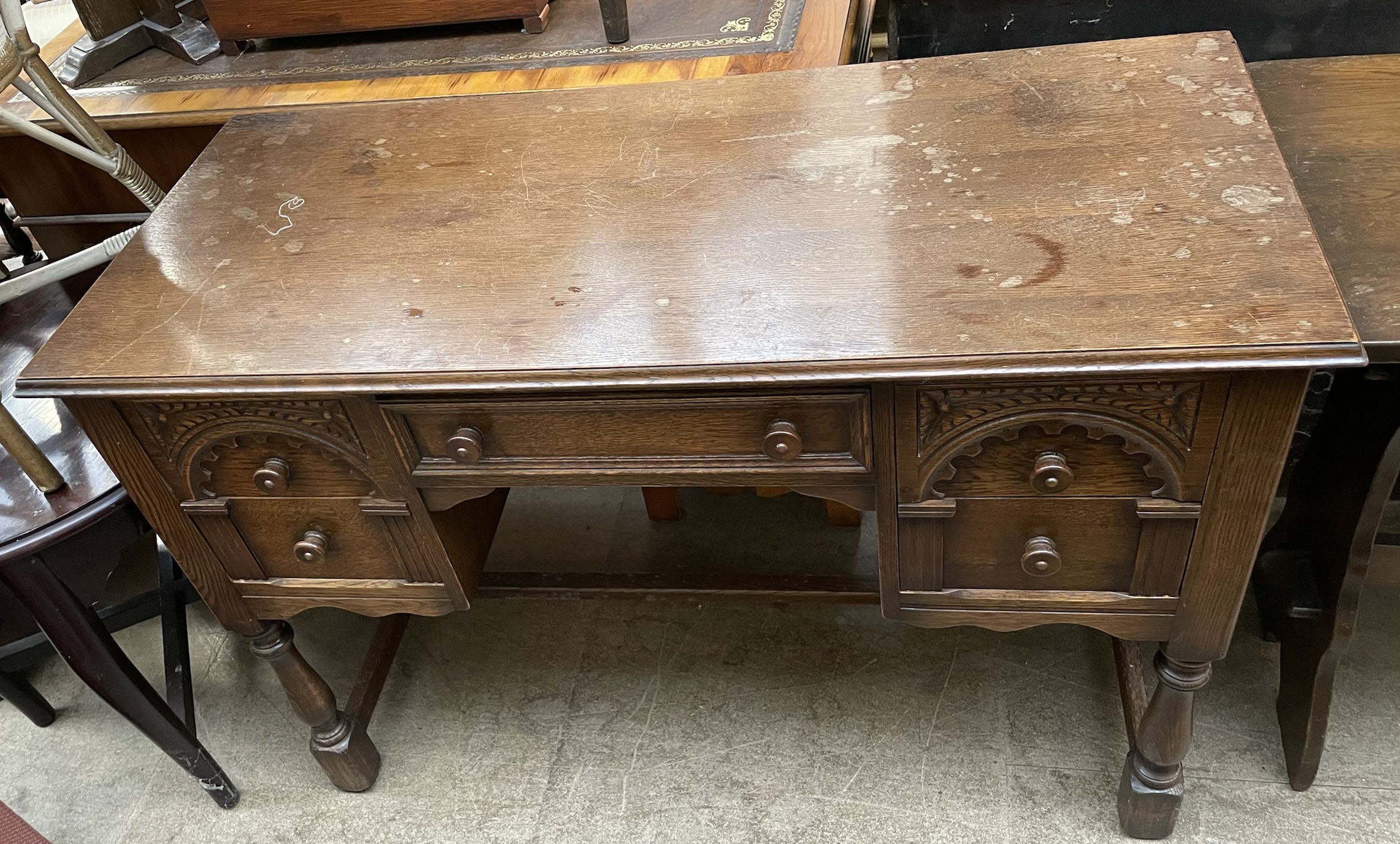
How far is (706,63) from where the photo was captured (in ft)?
5.48

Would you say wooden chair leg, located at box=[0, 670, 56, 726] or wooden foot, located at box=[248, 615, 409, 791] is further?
wooden chair leg, located at box=[0, 670, 56, 726]

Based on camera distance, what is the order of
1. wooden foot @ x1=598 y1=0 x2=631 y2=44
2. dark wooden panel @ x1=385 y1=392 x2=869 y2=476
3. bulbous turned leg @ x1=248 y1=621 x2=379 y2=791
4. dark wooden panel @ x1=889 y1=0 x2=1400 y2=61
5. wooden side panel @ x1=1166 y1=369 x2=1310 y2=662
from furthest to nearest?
wooden foot @ x1=598 y1=0 x2=631 y2=44 < dark wooden panel @ x1=889 y1=0 x2=1400 y2=61 < bulbous turned leg @ x1=248 y1=621 x2=379 y2=791 < dark wooden panel @ x1=385 y1=392 x2=869 y2=476 < wooden side panel @ x1=1166 y1=369 x2=1310 y2=662

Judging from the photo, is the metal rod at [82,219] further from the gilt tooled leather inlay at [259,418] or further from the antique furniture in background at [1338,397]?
the antique furniture in background at [1338,397]

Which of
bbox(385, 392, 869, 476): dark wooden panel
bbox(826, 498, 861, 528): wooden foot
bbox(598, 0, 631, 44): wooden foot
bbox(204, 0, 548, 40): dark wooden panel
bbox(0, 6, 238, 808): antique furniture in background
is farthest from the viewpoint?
bbox(826, 498, 861, 528): wooden foot

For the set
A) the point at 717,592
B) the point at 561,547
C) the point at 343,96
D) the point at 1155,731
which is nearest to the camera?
the point at 1155,731

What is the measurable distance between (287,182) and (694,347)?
68 cm

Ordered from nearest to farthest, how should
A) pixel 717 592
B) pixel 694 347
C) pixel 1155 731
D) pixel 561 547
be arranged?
pixel 694 347
pixel 1155 731
pixel 717 592
pixel 561 547

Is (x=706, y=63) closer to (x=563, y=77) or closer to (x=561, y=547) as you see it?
(x=563, y=77)

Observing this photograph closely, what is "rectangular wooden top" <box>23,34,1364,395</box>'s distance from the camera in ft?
3.13

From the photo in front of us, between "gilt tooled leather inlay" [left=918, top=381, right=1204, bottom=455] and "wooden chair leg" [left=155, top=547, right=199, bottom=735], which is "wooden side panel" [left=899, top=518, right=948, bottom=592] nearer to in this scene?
"gilt tooled leather inlay" [left=918, top=381, right=1204, bottom=455]

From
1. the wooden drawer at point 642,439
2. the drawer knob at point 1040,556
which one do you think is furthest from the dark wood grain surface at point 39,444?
the drawer knob at point 1040,556

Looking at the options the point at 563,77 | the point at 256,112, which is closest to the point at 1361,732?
the point at 563,77

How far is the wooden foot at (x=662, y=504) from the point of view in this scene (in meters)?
1.99

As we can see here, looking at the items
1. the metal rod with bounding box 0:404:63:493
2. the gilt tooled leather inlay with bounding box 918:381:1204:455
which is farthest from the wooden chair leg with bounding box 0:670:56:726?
the gilt tooled leather inlay with bounding box 918:381:1204:455
